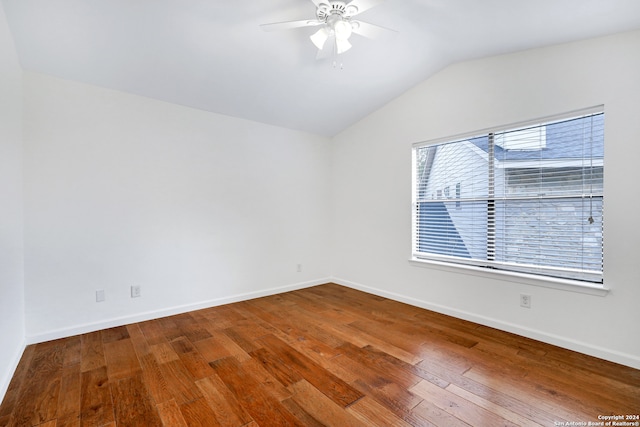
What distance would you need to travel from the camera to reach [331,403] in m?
1.77

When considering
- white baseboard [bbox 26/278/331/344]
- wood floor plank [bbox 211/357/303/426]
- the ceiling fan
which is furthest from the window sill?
the ceiling fan

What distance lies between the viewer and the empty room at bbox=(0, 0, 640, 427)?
1.93 m

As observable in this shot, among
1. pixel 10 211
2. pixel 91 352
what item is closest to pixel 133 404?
pixel 91 352

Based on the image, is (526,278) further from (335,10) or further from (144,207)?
(144,207)

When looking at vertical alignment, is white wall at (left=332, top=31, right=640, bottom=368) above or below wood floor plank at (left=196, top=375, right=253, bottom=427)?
above

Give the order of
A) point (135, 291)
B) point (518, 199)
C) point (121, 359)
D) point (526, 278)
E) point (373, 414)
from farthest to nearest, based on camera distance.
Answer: point (135, 291)
point (518, 199)
point (526, 278)
point (121, 359)
point (373, 414)

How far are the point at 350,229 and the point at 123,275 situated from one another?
2.89 metres

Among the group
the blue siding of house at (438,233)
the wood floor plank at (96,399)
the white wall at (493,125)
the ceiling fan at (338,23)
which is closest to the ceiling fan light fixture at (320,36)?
the ceiling fan at (338,23)

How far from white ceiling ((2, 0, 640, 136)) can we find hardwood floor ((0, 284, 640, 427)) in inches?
96.8

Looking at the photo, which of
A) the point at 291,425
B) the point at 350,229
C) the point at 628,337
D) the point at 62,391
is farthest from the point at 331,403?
the point at 350,229

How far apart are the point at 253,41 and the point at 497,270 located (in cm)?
314

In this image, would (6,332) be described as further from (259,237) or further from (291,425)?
(259,237)

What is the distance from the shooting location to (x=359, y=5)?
1.93 m

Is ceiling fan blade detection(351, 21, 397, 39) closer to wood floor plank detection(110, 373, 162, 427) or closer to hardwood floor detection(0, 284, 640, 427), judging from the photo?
hardwood floor detection(0, 284, 640, 427)
